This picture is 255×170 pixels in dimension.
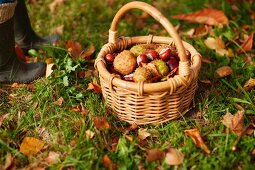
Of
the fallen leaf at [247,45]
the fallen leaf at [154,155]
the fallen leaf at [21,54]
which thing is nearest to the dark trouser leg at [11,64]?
the fallen leaf at [21,54]

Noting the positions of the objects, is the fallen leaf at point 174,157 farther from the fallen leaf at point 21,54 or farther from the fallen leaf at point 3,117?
the fallen leaf at point 21,54

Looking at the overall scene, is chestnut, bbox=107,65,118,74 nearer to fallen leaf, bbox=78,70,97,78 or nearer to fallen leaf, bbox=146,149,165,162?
fallen leaf, bbox=78,70,97,78

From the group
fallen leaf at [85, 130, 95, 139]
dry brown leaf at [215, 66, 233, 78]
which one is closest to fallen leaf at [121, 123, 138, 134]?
fallen leaf at [85, 130, 95, 139]

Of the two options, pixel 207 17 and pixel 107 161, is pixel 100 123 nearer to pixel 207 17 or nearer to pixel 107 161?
pixel 107 161

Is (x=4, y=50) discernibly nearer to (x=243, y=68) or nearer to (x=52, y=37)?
(x=52, y=37)

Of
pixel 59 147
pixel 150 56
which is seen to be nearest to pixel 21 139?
pixel 59 147

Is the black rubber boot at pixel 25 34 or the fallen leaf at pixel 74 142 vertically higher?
the black rubber boot at pixel 25 34

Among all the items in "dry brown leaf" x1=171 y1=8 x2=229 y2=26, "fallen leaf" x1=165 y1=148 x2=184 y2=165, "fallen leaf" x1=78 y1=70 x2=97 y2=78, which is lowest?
"fallen leaf" x1=165 y1=148 x2=184 y2=165
